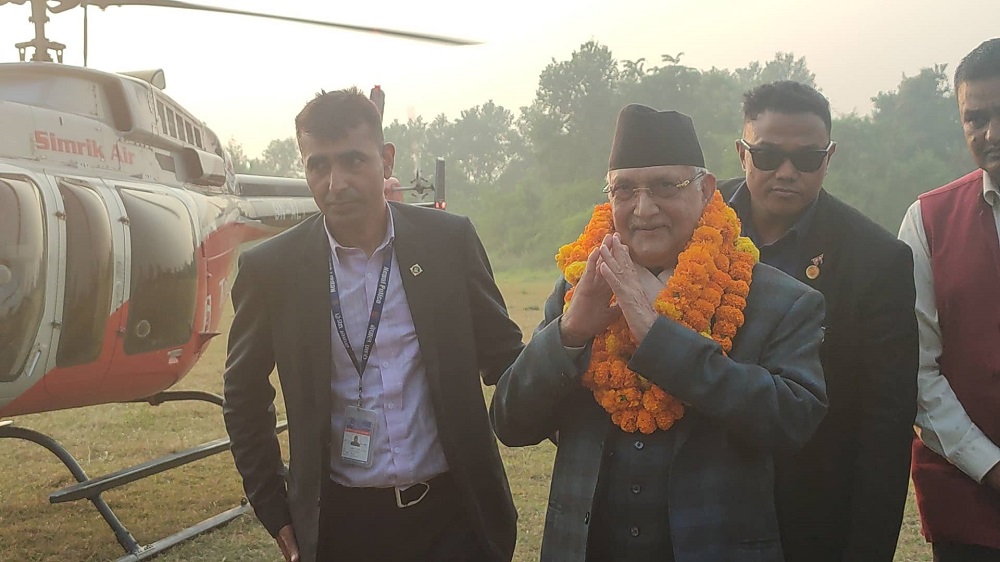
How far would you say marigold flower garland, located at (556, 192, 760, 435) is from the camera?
186cm

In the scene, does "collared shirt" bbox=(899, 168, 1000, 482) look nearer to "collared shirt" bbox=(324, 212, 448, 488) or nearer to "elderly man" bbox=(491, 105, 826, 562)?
"elderly man" bbox=(491, 105, 826, 562)

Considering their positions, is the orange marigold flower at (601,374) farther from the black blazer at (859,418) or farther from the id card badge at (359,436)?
the id card badge at (359,436)

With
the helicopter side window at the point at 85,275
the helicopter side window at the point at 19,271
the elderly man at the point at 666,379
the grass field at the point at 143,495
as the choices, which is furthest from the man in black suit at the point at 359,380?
the grass field at the point at 143,495

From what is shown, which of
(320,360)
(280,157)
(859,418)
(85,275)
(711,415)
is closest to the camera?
(711,415)

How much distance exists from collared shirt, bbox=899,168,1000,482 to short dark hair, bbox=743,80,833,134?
593mm

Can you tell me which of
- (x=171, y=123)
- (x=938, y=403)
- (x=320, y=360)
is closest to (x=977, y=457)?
(x=938, y=403)

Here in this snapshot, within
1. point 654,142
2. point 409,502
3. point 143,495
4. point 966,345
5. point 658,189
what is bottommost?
point 143,495

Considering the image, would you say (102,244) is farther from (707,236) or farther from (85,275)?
(707,236)

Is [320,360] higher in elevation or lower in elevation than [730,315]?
lower

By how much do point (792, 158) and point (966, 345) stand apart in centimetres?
82

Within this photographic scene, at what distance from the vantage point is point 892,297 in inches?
86.1

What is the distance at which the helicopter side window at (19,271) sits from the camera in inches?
161

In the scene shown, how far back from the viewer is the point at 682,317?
1905 millimetres

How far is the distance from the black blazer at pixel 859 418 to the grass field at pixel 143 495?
289cm
